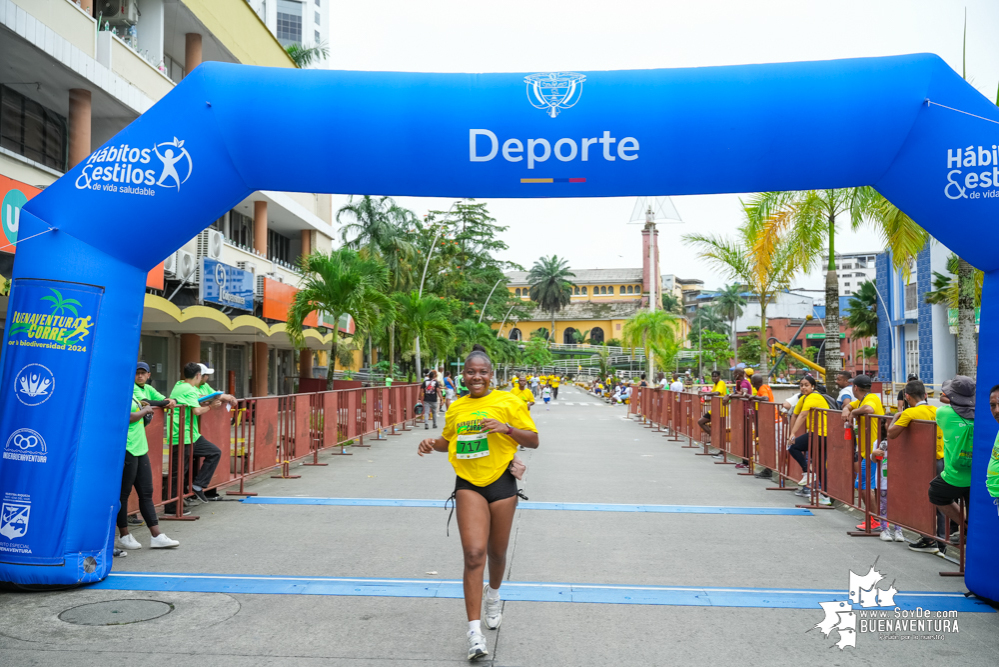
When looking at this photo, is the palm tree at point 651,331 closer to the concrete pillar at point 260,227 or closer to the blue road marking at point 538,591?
the concrete pillar at point 260,227

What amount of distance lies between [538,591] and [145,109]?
1664cm

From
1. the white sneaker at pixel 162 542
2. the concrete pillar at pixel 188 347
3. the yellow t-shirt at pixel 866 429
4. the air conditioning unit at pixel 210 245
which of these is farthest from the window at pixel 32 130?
the yellow t-shirt at pixel 866 429

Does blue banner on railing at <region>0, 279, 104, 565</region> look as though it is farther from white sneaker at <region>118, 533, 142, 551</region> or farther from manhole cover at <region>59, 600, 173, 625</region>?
white sneaker at <region>118, 533, 142, 551</region>

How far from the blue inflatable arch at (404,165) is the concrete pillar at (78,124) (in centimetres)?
1117

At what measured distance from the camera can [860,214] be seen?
52.2ft

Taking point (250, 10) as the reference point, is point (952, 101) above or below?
below

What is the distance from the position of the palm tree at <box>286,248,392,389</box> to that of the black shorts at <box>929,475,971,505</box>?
47.0 ft

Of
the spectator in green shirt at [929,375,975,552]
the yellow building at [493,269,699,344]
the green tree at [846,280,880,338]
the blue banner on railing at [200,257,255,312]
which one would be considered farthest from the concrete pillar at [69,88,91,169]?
the yellow building at [493,269,699,344]

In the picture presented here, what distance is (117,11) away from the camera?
757 inches

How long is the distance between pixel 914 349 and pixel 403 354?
30092mm

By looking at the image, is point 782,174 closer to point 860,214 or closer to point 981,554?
point 981,554

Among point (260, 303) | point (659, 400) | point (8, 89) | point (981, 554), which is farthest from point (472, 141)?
point (260, 303)

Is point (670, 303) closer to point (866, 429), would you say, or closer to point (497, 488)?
point (866, 429)

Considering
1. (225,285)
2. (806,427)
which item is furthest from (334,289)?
(806,427)
